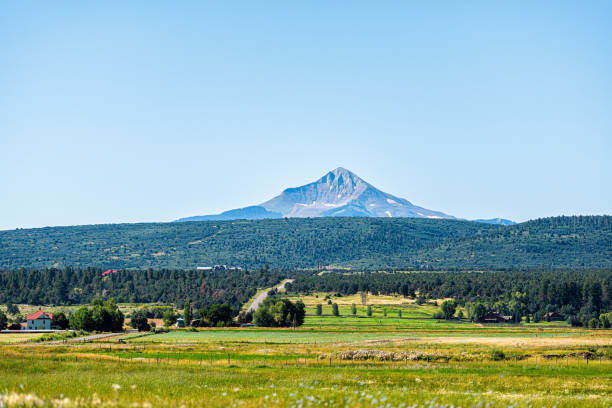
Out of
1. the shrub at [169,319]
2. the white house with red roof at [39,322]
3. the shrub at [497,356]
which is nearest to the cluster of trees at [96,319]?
the white house with red roof at [39,322]

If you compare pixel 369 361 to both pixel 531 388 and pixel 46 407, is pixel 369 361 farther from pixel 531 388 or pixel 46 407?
pixel 46 407

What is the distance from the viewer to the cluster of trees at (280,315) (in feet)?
464

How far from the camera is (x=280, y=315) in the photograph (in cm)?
14138

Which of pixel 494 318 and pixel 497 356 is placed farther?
pixel 494 318

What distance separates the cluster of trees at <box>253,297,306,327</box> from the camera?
14138 centimetres

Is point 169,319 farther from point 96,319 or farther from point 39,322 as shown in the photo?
point 39,322

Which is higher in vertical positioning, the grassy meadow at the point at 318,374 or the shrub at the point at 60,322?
the grassy meadow at the point at 318,374

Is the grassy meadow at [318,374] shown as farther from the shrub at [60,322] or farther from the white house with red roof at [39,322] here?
the white house with red roof at [39,322]

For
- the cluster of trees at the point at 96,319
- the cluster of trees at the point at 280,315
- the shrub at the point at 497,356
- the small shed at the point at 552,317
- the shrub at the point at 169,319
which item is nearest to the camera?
the shrub at the point at 497,356

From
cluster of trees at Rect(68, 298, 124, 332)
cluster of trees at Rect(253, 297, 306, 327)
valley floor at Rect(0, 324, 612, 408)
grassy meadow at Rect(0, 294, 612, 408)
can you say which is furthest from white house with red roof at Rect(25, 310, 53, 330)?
valley floor at Rect(0, 324, 612, 408)

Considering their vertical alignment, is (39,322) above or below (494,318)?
below

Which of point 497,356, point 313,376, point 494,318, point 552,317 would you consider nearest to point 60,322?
point 494,318

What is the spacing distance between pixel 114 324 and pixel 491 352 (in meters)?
81.9

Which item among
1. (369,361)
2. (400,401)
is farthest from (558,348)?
(400,401)
